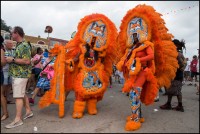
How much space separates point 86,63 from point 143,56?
1.30m

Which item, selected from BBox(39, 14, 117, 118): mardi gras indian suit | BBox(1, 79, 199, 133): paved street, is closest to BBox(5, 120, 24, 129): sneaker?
BBox(1, 79, 199, 133): paved street

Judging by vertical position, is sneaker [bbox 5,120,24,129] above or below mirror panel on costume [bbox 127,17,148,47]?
below

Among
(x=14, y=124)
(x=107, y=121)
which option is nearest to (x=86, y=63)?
(x=107, y=121)

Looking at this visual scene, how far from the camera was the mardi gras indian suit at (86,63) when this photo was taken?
4.84m

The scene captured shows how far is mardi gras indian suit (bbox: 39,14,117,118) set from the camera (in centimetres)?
484

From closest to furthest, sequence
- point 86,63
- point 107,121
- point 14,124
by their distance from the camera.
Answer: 1. point 14,124
2. point 107,121
3. point 86,63

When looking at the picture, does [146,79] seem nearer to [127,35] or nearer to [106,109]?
[127,35]

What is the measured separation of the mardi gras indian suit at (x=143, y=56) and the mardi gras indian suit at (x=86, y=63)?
0.46 m

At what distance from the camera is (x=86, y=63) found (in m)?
5.02

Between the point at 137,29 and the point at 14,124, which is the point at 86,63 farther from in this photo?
the point at 14,124

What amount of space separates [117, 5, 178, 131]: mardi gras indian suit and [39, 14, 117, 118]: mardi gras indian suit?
18.2 inches

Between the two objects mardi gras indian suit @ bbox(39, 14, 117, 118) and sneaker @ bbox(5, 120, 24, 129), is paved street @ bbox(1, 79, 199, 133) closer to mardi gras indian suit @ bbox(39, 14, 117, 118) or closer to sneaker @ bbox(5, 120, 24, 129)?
sneaker @ bbox(5, 120, 24, 129)

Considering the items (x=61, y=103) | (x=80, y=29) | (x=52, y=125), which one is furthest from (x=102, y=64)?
(x=52, y=125)

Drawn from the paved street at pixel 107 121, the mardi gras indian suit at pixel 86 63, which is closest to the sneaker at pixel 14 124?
the paved street at pixel 107 121
